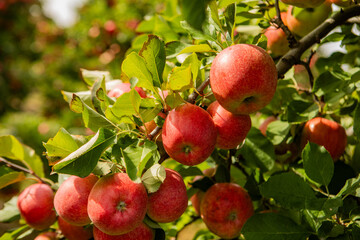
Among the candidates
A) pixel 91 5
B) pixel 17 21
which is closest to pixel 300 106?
pixel 91 5

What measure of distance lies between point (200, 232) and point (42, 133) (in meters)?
2.62

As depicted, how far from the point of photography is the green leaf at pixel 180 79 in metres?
0.81

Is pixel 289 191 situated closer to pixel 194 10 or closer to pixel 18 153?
pixel 194 10

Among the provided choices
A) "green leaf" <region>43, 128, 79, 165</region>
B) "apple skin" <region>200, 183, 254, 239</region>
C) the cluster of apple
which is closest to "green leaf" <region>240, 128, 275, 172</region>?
"apple skin" <region>200, 183, 254, 239</region>

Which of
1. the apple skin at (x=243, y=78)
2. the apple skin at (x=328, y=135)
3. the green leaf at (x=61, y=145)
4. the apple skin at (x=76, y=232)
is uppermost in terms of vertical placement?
the apple skin at (x=243, y=78)

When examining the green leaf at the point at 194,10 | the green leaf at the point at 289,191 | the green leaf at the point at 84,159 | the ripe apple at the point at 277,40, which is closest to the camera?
the green leaf at the point at 194,10

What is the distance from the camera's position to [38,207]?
1107mm

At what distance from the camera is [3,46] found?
186 inches

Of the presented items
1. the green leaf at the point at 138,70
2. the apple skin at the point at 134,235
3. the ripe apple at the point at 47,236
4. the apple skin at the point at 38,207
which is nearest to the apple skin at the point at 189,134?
the green leaf at the point at 138,70

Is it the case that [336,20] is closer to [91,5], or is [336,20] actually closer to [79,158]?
[79,158]

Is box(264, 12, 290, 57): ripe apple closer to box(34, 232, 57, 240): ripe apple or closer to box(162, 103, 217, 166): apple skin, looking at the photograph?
box(162, 103, 217, 166): apple skin

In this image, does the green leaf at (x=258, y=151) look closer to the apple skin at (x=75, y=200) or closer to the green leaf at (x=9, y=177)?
the apple skin at (x=75, y=200)

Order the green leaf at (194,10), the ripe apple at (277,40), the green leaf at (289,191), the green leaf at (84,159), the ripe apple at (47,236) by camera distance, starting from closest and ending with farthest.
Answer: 1. the green leaf at (194,10)
2. the green leaf at (84,159)
3. the green leaf at (289,191)
4. the ripe apple at (47,236)
5. the ripe apple at (277,40)

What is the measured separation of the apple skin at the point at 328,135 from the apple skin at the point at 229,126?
0.32 m
